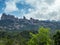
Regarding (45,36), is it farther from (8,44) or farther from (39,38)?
(8,44)

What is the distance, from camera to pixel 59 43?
270ft

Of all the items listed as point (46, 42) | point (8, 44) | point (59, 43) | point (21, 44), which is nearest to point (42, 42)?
point (46, 42)

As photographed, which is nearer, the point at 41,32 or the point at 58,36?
the point at 41,32

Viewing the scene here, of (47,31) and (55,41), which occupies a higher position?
(47,31)

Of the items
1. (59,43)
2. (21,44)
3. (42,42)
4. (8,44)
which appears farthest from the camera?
(21,44)

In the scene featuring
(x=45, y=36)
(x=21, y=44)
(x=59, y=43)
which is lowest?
(x=21, y=44)

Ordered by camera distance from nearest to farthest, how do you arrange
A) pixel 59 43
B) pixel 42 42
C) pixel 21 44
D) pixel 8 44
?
pixel 42 42 → pixel 59 43 → pixel 8 44 → pixel 21 44

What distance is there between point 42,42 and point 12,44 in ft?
172

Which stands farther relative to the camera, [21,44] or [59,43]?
[21,44]

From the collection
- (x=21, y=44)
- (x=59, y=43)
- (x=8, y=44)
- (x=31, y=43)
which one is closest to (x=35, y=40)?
(x=31, y=43)

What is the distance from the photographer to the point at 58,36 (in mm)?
83438

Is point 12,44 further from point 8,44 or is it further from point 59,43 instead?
point 59,43

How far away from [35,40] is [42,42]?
3341 millimetres

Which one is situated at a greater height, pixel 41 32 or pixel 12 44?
pixel 41 32
